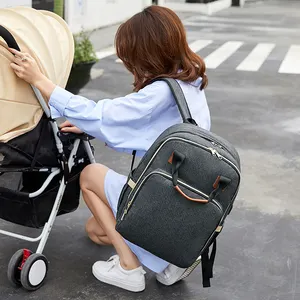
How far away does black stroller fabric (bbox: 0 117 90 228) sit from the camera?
3.46 metres

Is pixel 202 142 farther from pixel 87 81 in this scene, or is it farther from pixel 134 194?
pixel 87 81

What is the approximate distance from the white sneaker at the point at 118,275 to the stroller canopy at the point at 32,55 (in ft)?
2.84

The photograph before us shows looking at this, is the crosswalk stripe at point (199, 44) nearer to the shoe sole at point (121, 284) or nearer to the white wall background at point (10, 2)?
the white wall background at point (10, 2)

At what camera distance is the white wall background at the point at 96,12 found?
14328 mm

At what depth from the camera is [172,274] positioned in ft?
12.1

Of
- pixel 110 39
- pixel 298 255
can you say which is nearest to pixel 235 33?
pixel 110 39

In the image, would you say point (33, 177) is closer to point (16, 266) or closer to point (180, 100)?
point (16, 266)

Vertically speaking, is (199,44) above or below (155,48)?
below

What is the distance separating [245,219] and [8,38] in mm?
2238

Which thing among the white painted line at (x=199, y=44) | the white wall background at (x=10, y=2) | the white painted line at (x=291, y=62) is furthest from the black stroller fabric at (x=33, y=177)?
the white painted line at (x=199, y=44)

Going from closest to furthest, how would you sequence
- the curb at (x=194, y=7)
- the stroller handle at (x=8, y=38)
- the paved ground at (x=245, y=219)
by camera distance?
1. the stroller handle at (x=8, y=38)
2. the paved ground at (x=245, y=219)
3. the curb at (x=194, y=7)

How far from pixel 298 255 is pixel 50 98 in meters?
1.82

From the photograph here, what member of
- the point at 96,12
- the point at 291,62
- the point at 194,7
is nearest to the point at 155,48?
the point at 291,62

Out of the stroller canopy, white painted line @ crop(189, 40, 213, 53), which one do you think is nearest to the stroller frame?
the stroller canopy
